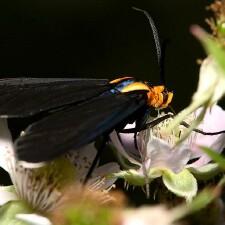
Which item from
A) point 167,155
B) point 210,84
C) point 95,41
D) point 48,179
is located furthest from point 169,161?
point 95,41

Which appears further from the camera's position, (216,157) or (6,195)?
(6,195)

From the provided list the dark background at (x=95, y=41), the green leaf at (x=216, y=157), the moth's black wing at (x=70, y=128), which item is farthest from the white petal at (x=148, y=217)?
the dark background at (x=95, y=41)

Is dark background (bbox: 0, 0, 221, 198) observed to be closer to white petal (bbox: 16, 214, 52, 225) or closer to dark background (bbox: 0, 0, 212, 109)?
dark background (bbox: 0, 0, 212, 109)

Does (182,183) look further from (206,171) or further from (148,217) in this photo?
(148,217)

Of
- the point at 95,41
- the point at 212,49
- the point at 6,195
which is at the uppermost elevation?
the point at 212,49

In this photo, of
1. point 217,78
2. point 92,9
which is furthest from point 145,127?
point 92,9

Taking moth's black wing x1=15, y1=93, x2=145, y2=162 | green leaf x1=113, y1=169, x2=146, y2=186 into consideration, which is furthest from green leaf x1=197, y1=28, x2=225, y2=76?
green leaf x1=113, y1=169, x2=146, y2=186
